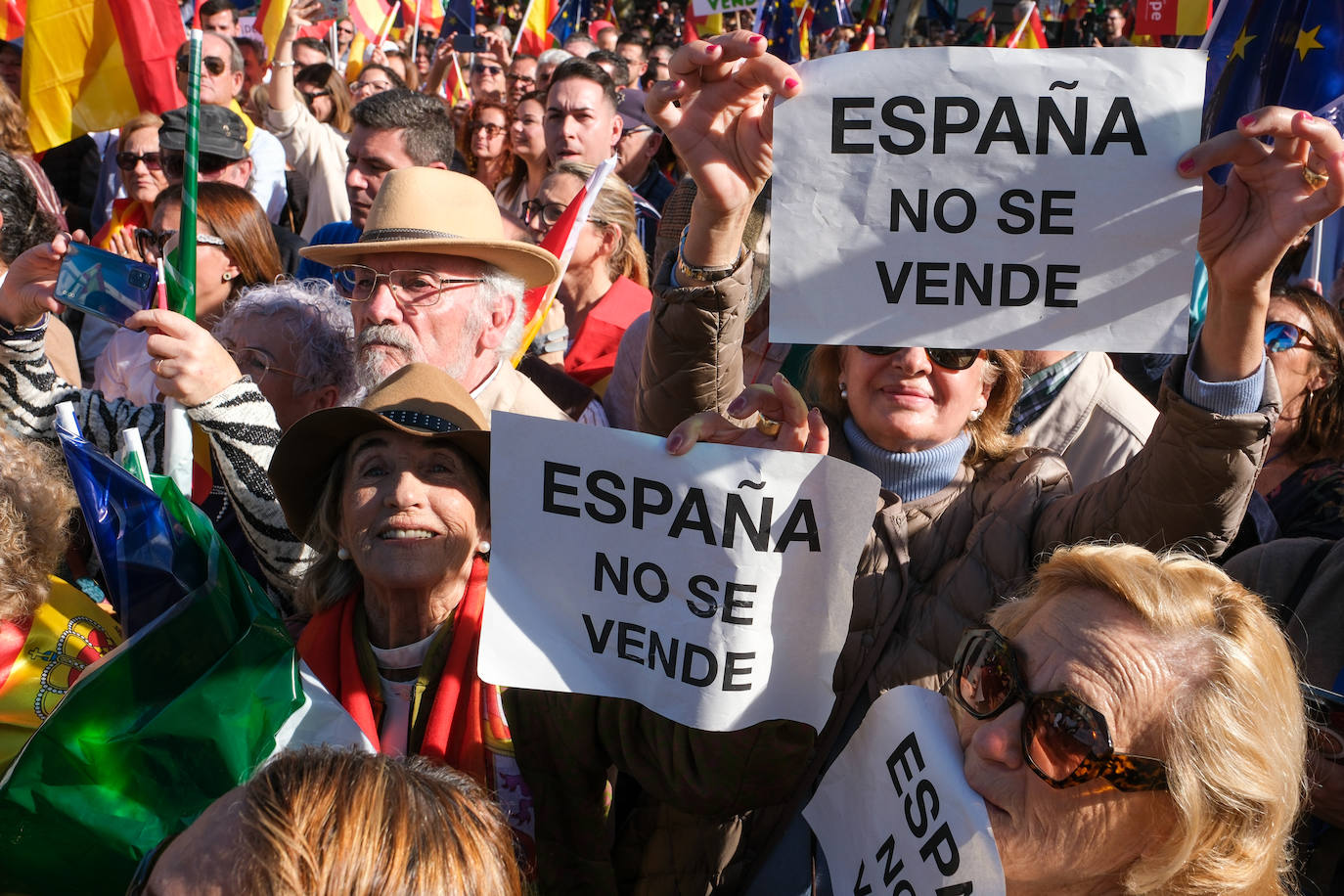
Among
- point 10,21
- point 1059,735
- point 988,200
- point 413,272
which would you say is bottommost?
point 1059,735

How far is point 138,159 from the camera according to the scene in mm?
5648

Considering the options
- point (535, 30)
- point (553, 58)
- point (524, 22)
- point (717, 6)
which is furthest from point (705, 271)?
point (717, 6)

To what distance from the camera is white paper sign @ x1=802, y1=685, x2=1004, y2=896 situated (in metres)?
1.77

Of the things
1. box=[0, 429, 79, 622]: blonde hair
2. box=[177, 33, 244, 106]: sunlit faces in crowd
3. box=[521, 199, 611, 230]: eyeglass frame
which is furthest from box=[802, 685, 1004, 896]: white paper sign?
box=[177, 33, 244, 106]: sunlit faces in crowd

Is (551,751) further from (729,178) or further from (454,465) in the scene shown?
(729,178)

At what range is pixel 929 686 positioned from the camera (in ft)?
7.43

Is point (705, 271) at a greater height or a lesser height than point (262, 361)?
greater

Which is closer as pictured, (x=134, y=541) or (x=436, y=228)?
(x=134, y=541)

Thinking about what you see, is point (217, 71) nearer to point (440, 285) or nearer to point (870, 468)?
point (440, 285)

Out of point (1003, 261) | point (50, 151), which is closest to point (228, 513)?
point (1003, 261)

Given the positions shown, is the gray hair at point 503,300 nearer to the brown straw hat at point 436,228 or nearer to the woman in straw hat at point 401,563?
the brown straw hat at point 436,228

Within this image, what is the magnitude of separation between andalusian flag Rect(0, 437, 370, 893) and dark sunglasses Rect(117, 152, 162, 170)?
12.8 ft

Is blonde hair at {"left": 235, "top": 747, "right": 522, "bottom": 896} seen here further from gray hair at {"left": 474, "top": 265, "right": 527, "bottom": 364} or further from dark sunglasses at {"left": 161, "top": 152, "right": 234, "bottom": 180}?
dark sunglasses at {"left": 161, "top": 152, "right": 234, "bottom": 180}

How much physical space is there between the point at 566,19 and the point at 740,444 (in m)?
14.3
